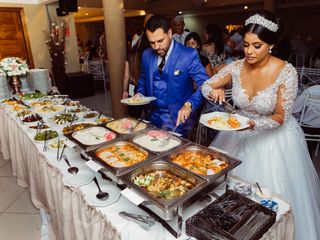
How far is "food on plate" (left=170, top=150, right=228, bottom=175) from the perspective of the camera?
110 centimetres

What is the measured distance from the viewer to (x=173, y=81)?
1867 mm

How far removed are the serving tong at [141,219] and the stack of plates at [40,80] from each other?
9.76 feet

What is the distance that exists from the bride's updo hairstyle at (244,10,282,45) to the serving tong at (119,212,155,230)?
106 cm

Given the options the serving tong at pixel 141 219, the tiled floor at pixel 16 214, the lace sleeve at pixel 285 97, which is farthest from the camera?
the tiled floor at pixel 16 214

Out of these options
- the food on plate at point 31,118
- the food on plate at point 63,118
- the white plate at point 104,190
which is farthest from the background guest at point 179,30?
the white plate at point 104,190

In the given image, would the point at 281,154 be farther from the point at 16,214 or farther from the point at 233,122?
the point at 16,214

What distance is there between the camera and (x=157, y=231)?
963mm

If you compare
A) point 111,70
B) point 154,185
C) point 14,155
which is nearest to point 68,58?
point 111,70

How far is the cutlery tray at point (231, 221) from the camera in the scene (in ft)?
2.76

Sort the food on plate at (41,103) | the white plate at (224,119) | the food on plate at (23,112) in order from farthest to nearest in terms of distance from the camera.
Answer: the food on plate at (41,103)
the food on plate at (23,112)
the white plate at (224,119)

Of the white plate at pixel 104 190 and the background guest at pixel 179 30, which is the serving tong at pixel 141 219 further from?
the background guest at pixel 179 30

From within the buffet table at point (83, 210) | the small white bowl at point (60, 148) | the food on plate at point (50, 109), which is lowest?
the buffet table at point (83, 210)

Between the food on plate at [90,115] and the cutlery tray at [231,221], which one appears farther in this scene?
the food on plate at [90,115]

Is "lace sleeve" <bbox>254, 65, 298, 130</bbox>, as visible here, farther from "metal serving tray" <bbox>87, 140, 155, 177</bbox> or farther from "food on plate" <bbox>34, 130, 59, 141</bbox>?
"food on plate" <bbox>34, 130, 59, 141</bbox>
